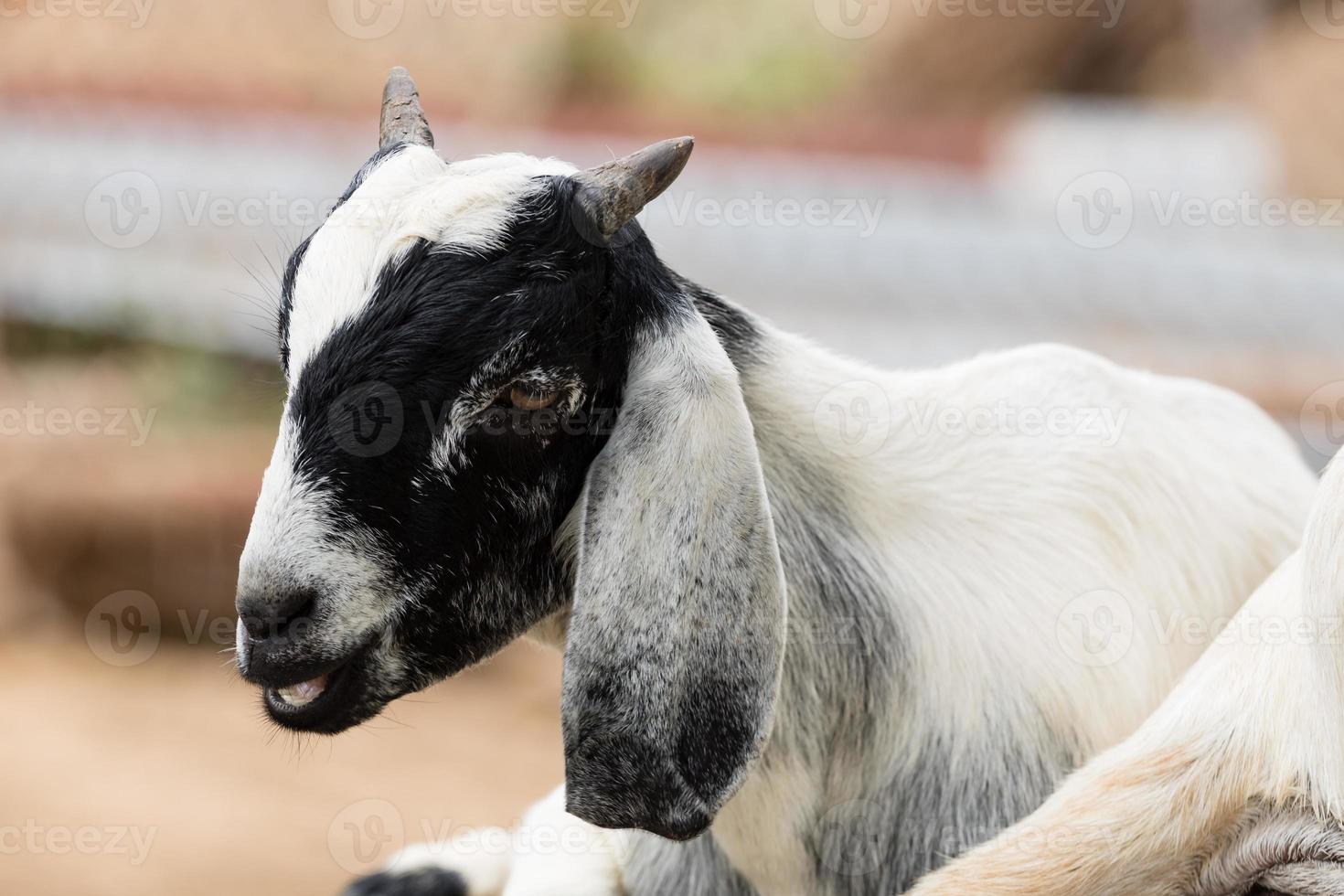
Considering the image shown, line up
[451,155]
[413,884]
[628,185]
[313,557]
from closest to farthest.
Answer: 1. [313,557]
2. [628,185]
3. [413,884]
4. [451,155]

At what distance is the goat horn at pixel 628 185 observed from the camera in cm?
240

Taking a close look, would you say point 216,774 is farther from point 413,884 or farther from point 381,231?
point 381,231

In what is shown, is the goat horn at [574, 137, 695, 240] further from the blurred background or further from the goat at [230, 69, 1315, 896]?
the blurred background

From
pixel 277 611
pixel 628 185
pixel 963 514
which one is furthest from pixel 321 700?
pixel 963 514

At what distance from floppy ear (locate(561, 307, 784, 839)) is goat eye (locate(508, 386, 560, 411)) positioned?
155 millimetres

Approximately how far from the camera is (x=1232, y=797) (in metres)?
2.30

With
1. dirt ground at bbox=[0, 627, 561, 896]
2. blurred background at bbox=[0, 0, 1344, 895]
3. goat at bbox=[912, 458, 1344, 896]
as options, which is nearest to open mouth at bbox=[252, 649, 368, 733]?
blurred background at bbox=[0, 0, 1344, 895]

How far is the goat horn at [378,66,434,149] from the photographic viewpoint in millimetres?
2787

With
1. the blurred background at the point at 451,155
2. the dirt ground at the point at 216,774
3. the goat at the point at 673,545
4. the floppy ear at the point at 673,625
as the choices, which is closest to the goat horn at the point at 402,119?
the goat at the point at 673,545

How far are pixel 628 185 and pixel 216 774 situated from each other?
19.8 ft

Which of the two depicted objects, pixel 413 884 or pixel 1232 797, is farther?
pixel 413 884

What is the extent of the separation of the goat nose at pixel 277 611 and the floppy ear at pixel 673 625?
1.44ft

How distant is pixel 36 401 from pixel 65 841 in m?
5.57

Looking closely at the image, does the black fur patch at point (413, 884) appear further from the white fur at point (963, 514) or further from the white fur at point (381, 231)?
the white fur at point (381, 231)
